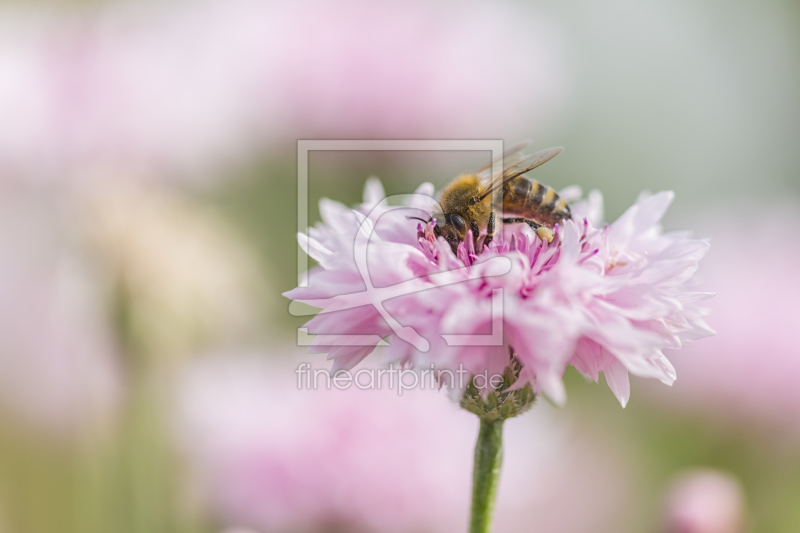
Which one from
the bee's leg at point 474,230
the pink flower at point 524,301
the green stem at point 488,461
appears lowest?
the green stem at point 488,461

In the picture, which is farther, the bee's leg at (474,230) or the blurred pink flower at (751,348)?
the blurred pink flower at (751,348)

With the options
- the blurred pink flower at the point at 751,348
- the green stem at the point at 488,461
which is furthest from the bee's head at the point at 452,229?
the blurred pink flower at the point at 751,348

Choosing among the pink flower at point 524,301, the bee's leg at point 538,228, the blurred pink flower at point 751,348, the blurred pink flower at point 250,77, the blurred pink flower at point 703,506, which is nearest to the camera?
the pink flower at point 524,301

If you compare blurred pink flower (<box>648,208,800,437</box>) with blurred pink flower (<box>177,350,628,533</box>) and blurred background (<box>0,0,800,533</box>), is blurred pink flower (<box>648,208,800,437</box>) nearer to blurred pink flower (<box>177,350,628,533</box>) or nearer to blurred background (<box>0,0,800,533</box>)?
blurred background (<box>0,0,800,533</box>)

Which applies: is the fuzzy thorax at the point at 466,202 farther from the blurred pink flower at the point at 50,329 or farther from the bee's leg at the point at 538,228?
the blurred pink flower at the point at 50,329

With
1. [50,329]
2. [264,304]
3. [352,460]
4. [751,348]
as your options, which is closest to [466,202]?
[352,460]

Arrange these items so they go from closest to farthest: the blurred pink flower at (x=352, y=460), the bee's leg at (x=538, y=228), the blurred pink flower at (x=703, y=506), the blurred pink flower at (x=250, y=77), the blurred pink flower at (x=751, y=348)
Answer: the bee's leg at (x=538, y=228), the blurred pink flower at (x=703, y=506), the blurred pink flower at (x=352, y=460), the blurred pink flower at (x=250, y=77), the blurred pink flower at (x=751, y=348)

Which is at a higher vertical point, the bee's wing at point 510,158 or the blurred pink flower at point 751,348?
the bee's wing at point 510,158
